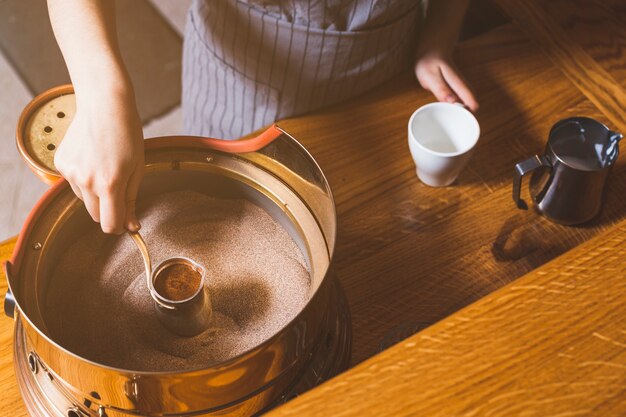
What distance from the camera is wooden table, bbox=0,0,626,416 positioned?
0.56 meters

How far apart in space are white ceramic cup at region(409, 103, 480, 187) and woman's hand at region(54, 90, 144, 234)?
41 cm

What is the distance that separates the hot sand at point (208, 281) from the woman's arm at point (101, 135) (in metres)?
0.06

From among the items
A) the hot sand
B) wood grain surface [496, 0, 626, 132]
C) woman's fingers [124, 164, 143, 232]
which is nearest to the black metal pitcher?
wood grain surface [496, 0, 626, 132]

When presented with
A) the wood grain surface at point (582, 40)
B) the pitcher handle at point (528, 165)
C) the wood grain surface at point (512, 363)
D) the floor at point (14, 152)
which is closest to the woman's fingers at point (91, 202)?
the wood grain surface at point (512, 363)

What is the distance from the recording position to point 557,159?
87 cm

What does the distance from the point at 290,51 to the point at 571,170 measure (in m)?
0.49

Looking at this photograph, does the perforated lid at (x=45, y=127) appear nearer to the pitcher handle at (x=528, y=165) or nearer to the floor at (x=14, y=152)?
the pitcher handle at (x=528, y=165)

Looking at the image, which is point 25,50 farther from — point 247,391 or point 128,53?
point 247,391

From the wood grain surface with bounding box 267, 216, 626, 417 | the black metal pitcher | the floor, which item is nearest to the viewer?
the wood grain surface with bounding box 267, 216, 626, 417

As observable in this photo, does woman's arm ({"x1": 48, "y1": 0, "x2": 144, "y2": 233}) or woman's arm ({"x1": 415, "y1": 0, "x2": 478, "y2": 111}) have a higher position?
woman's arm ({"x1": 48, "y1": 0, "x2": 144, "y2": 233})

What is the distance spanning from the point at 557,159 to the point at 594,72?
1.04ft

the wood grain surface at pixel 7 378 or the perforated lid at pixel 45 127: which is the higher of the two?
the perforated lid at pixel 45 127

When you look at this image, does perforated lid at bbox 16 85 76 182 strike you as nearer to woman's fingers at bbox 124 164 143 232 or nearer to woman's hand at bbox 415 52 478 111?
woman's fingers at bbox 124 164 143 232

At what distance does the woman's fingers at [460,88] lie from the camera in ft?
3.44
